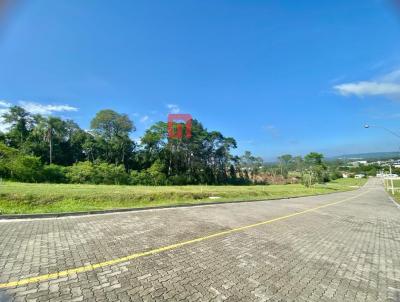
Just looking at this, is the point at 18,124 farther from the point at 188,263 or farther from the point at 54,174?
the point at 188,263

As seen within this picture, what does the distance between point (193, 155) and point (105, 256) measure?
195 ft

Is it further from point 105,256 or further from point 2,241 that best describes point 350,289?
point 2,241

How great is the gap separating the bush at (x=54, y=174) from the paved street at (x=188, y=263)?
106ft

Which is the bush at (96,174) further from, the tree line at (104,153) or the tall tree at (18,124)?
the tall tree at (18,124)

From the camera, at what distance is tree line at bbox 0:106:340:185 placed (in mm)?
36875

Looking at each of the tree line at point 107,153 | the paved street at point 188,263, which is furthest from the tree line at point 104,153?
the paved street at point 188,263

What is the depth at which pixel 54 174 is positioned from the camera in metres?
36.8

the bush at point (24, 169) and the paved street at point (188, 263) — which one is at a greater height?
the bush at point (24, 169)

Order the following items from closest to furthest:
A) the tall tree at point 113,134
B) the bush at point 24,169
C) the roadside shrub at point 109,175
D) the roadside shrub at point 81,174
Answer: the bush at point 24,169, the roadside shrub at point 81,174, the roadside shrub at point 109,175, the tall tree at point 113,134

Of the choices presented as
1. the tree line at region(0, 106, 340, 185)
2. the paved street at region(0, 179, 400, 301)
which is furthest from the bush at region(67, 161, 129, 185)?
the paved street at region(0, 179, 400, 301)

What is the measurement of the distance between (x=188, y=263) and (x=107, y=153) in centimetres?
5196

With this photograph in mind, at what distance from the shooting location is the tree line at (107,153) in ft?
121

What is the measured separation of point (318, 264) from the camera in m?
5.79

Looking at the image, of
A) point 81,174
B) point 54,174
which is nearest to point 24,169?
point 54,174
